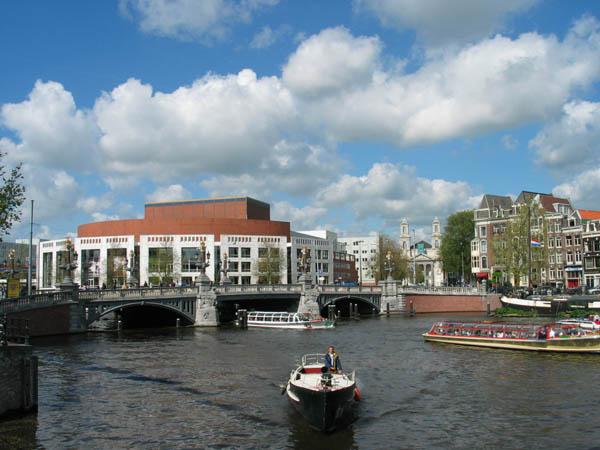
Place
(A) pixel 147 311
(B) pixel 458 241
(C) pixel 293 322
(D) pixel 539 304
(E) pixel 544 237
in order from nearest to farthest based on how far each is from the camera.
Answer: (C) pixel 293 322
(D) pixel 539 304
(A) pixel 147 311
(E) pixel 544 237
(B) pixel 458 241

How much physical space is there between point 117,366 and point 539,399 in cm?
2988

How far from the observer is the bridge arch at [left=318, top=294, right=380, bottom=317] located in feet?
300

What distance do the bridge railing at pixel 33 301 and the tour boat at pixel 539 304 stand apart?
6217 cm

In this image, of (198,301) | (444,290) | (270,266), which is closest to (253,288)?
(198,301)

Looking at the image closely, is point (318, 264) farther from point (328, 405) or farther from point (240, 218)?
point (328, 405)

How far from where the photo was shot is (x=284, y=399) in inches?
1368

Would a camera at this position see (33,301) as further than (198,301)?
No

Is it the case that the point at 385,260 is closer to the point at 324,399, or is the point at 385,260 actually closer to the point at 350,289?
the point at 350,289

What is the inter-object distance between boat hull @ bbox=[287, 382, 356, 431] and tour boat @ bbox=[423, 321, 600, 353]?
2903 centimetres

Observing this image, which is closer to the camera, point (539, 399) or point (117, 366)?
point (539, 399)

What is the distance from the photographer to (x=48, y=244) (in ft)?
498

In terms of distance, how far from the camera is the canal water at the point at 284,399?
26.9 m

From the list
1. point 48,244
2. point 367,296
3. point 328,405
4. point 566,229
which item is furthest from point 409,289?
point 48,244

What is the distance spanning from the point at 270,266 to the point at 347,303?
3326 centimetres
